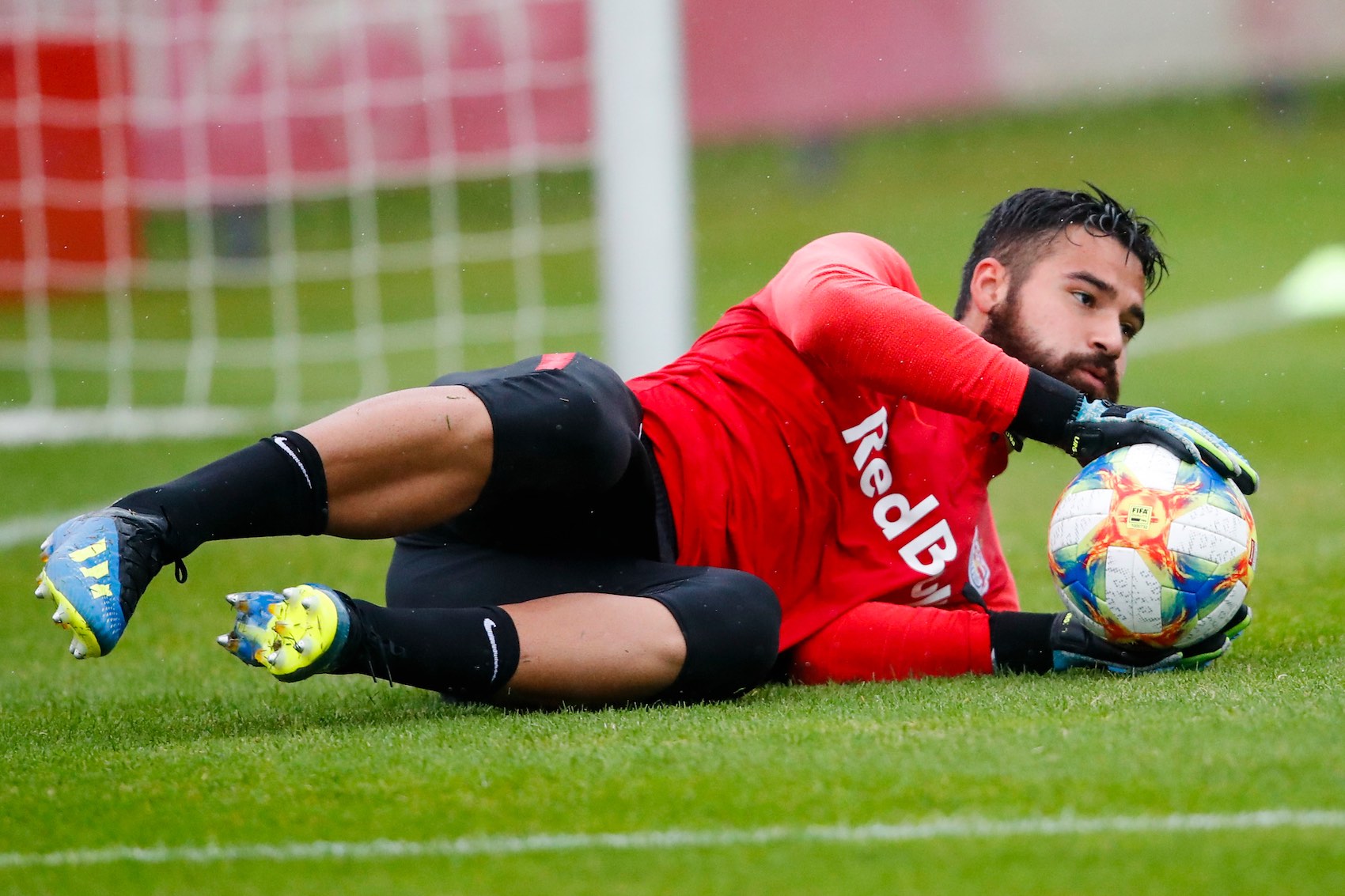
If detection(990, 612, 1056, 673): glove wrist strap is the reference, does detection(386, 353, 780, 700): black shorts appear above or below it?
above

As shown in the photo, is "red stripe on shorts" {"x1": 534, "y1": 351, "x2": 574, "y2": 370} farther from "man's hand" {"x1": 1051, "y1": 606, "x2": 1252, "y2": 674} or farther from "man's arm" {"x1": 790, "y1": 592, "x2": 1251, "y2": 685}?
"man's hand" {"x1": 1051, "y1": 606, "x2": 1252, "y2": 674}

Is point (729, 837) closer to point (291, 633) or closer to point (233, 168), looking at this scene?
point (291, 633)

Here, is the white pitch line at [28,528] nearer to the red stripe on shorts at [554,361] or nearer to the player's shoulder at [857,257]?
the red stripe on shorts at [554,361]

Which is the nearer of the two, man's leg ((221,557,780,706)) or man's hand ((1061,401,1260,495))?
man's leg ((221,557,780,706))

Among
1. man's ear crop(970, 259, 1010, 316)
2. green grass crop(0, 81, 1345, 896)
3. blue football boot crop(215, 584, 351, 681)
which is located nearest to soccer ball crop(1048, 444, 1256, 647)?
green grass crop(0, 81, 1345, 896)

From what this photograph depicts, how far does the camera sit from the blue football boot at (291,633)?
291cm

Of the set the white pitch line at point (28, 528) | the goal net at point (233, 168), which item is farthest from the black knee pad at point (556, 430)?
the goal net at point (233, 168)

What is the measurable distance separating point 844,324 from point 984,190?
15270 mm

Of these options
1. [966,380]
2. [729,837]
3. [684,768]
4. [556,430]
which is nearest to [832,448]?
[966,380]

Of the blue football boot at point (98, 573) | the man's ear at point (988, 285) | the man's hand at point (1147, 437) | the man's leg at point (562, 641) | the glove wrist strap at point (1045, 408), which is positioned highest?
the man's ear at point (988, 285)

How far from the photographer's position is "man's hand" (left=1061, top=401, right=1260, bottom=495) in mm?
3234

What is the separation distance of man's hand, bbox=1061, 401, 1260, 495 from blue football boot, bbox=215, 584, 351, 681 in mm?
1443

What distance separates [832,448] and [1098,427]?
0.57 meters

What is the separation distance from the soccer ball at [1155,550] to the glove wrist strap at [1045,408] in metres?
0.11
